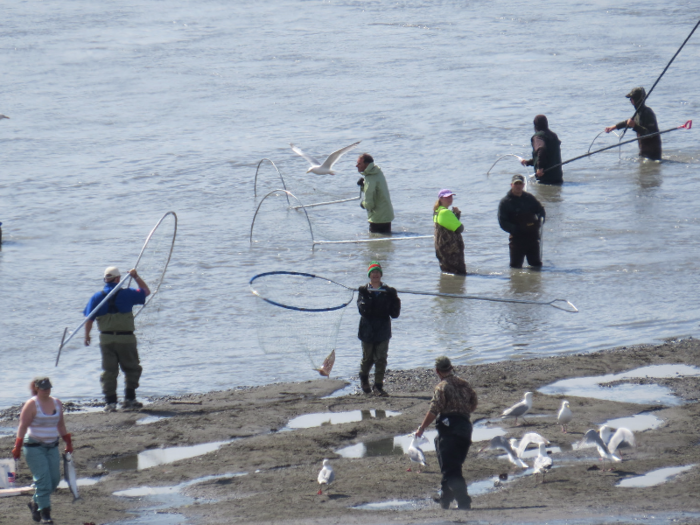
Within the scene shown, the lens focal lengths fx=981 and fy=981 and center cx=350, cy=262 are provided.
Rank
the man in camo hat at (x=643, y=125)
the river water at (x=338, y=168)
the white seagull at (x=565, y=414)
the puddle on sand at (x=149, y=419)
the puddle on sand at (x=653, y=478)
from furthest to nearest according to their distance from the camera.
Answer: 1. the man in camo hat at (x=643, y=125)
2. the river water at (x=338, y=168)
3. the puddle on sand at (x=149, y=419)
4. the white seagull at (x=565, y=414)
5. the puddle on sand at (x=653, y=478)

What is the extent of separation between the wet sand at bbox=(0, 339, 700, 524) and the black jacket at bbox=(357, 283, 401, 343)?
26.1 inches

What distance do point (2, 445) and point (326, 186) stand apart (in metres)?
14.3

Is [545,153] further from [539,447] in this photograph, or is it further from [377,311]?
[539,447]

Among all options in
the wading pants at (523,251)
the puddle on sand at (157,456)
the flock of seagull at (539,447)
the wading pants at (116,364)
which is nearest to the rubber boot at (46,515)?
the puddle on sand at (157,456)

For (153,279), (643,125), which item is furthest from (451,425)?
(643,125)

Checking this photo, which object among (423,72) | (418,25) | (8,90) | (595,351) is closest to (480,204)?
(595,351)

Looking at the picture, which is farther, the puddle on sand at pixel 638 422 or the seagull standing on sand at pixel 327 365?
the seagull standing on sand at pixel 327 365

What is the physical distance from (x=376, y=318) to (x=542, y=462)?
3.06 m

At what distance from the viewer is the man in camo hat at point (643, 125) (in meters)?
20.5

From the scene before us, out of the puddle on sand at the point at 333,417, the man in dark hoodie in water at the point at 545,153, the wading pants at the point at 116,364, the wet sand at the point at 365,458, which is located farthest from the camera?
the man in dark hoodie in water at the point at 545,153

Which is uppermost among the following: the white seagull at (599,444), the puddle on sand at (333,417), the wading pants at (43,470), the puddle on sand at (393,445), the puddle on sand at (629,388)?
the wading pants at (43,470)

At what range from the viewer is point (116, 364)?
406 inches

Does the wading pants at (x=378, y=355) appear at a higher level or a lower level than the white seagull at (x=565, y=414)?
higher

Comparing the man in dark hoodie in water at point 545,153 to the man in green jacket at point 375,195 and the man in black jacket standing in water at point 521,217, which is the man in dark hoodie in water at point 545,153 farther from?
the man in black jacket standing in water at point 521,217
